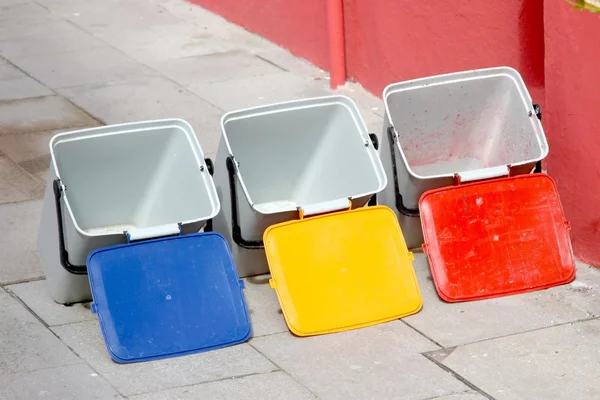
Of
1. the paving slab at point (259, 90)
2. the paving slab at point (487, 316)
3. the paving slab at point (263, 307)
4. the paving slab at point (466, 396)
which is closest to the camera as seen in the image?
the paving slab at point (466, 396)

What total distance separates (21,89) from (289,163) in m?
3.65

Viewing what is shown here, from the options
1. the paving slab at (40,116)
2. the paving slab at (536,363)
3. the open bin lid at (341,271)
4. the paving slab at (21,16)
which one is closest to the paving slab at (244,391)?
the open bin lid at (341,271)

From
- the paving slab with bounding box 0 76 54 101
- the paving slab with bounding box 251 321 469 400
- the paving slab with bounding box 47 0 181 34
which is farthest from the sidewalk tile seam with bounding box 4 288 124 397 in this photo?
the paving slab with bounding box 47 0 181 34

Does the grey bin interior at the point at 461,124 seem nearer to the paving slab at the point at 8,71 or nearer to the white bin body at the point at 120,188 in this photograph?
the white bin body at the point at 120,188

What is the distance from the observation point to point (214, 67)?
931 cm

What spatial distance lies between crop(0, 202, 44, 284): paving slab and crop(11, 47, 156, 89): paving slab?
2.40m

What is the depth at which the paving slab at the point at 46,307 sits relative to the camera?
209 inches

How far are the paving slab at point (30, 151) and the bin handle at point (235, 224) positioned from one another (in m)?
2.09

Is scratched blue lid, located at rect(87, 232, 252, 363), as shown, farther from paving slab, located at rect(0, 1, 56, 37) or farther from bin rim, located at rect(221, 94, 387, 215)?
paving slab, located at rect(0, 1, 56, 37)

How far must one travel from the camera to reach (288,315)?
5.09 m

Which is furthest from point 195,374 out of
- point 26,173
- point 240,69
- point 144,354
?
point 240,69

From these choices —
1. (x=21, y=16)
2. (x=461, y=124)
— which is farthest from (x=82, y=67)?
(x=461, y=124)

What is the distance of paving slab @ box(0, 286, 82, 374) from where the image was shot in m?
4.91

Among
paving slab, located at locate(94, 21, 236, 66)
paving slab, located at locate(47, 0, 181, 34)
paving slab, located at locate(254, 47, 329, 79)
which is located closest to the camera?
paving slab, located at locate(254, 47, 329, 79)
